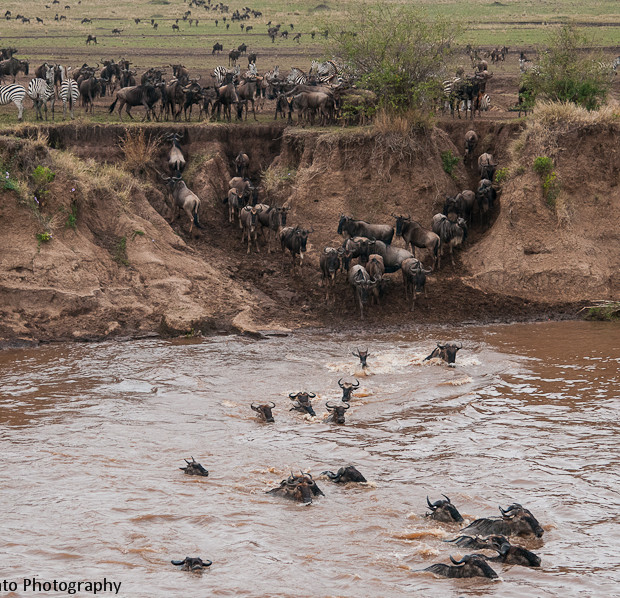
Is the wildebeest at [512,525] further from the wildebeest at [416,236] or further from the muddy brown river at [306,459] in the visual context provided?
the wildebeest at [416,236]

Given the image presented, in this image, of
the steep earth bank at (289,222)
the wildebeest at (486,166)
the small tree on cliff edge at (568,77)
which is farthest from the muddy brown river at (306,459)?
the small tree on cliff edge at (568,77)

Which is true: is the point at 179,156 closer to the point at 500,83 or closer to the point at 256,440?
the point at 256,440

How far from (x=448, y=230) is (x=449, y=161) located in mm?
2761

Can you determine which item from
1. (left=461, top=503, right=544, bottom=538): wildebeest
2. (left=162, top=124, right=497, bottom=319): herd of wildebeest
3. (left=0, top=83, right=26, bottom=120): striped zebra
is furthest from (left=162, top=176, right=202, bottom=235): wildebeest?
(left=461, top=503, right=544, bottom=538): wildebeest

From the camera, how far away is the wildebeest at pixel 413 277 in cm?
2022

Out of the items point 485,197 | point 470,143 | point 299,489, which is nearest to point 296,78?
point 470,143

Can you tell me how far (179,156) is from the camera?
2370 centimetres

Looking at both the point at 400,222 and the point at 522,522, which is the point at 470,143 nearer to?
the point at 400,222

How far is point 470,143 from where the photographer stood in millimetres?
24219

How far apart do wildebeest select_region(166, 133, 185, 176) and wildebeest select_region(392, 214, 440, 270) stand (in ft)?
18.8

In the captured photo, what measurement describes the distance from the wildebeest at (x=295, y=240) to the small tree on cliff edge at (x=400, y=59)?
439 cm

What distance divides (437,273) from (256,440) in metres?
9.59

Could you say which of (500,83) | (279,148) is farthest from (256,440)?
(500,83)

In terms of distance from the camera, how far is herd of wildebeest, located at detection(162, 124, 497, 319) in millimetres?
20484
